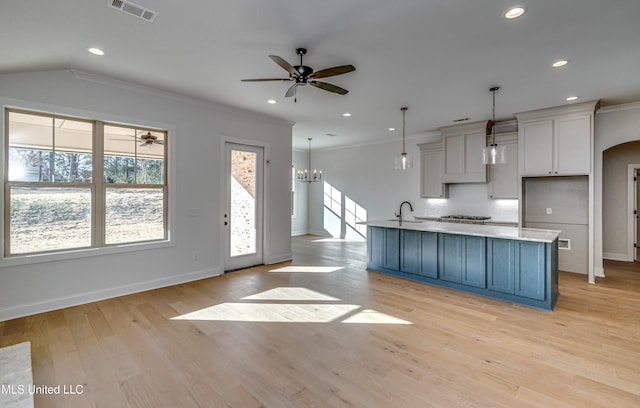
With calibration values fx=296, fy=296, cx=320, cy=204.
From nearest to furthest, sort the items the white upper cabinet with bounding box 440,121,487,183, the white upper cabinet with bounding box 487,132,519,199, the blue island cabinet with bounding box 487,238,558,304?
the blue island cabinet with bounding box 487,238,558,304, the white upper cabinet with bounding box 487,132,519,199, the white upper cabinet with bounding box 440,121,487,183

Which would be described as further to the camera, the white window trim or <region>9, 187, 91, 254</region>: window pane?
<region>9, 187, 91, 254</region>: window pane

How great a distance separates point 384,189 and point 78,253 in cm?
672

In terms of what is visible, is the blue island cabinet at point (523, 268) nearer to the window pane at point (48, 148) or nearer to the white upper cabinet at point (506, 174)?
the white upper cabinet at point (506, 174)

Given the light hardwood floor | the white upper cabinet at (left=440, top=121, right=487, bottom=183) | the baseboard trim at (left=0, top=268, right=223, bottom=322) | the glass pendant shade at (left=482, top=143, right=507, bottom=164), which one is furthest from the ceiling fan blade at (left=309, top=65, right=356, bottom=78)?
the white upper cabinet at (left=440, top=121, right=487, bottom=183)

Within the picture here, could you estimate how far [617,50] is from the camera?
2.97 meters

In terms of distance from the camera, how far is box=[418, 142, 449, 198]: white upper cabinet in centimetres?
671

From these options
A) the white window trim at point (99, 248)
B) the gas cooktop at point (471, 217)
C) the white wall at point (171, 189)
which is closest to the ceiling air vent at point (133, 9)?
the white wall at point (171, 189)

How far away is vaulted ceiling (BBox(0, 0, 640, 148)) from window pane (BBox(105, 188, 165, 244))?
1.53 meters

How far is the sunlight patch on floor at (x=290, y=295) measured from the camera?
12.9 ft

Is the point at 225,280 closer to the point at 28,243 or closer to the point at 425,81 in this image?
the point at 28,243

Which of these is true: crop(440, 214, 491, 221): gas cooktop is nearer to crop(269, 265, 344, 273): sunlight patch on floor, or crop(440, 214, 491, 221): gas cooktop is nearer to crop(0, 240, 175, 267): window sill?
crop(269, 265, 344, 273): sunlight patch on floor

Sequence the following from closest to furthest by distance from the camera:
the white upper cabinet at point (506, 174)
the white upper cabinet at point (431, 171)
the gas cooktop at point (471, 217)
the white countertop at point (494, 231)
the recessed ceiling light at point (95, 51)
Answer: the recessed ceiling light at point (95, 51) → the white countertop at point (494, 231) → the white upper cabinet at point (506, 174) → the gas cooktop at point (471, 217) → the white upper cabinet at point (431, 171)

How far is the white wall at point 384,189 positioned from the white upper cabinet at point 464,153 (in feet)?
1.60

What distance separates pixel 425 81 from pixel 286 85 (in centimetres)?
184
